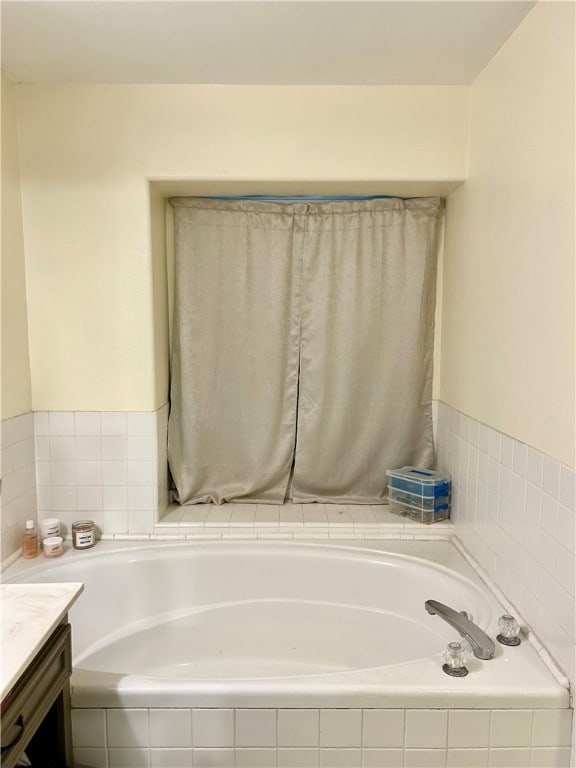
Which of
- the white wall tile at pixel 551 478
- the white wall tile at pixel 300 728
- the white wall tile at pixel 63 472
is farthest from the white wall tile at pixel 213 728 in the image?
the white wall tile at pixel 63 472

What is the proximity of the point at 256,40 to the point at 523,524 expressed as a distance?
5.69 feet

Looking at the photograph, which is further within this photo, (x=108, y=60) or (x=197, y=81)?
(x=197, y=81)

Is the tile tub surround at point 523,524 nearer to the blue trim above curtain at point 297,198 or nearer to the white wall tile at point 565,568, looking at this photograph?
the white wall tile at point 565,568

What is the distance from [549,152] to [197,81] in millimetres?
1334

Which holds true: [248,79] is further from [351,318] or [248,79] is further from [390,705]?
[390,705]

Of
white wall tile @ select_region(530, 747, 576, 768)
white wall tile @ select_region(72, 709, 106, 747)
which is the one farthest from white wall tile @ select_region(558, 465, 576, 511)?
white wall tile @ select_region(72, 709, 106, 747)

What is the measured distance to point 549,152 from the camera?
1.40 meters

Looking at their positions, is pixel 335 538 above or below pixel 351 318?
below

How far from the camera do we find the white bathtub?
191 centimetres

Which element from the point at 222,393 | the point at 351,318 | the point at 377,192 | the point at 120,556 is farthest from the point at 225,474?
the point at 377,192

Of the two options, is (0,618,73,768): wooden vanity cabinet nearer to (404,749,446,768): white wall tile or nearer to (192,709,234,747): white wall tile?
(192,709,234,747): white wall tile

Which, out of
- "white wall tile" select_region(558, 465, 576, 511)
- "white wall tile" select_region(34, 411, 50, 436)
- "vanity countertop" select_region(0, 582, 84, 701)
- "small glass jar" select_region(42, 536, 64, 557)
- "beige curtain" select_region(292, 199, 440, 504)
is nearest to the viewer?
"vanity countertop" select_region(0, 582, 84, 701)

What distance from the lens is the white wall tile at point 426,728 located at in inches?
52.0

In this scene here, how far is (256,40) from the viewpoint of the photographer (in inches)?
68.2
